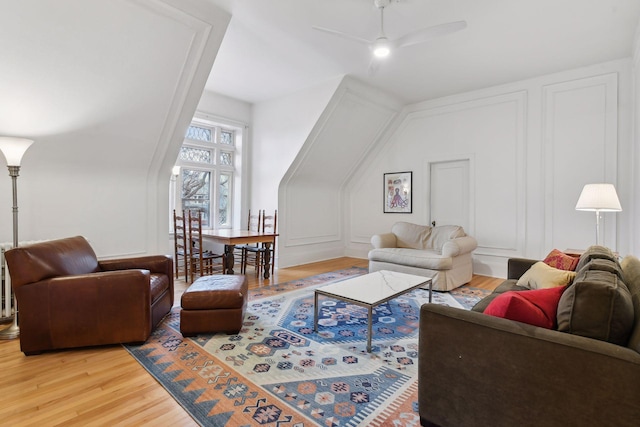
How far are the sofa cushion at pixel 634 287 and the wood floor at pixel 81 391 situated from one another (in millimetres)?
1946

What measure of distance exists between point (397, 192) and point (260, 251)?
9.36 ft

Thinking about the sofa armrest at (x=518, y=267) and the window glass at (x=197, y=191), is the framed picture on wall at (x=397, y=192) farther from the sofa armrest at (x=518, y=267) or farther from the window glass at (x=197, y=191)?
the window glass at (x=197, y=191)

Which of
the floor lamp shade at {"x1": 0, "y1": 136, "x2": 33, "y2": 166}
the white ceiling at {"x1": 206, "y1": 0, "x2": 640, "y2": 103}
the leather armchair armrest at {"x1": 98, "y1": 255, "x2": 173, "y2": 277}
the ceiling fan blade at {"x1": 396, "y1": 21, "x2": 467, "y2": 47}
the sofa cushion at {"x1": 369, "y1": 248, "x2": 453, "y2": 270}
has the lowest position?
the sofa cushion at {"x1": 369, "y1": 248, "x2": 453, "y2": 270}

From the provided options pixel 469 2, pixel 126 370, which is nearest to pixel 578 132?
pixel 469 2

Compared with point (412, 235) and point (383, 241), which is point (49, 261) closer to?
point (383, 241)

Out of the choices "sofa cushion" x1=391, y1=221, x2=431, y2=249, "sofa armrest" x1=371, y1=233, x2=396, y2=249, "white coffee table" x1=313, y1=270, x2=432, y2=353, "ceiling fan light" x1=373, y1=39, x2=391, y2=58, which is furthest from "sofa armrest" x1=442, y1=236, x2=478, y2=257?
"ceiling fan light" x1=373, y1=39, x2=391, y2=58

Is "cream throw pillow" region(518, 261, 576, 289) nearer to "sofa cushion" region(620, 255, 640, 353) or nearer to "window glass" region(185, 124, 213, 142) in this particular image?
"sofa cushion" region(620, 255, 640, 353)

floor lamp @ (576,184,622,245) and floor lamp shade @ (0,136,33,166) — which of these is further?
floor lamp @ (576,184,622,245)

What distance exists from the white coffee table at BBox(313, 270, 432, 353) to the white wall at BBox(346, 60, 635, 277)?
2.51 m

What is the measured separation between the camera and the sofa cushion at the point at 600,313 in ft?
3.95

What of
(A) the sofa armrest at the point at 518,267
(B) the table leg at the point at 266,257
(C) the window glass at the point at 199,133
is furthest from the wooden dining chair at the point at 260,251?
(A) the sofa armrest at the point at 518,267

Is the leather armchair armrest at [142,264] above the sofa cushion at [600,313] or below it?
below

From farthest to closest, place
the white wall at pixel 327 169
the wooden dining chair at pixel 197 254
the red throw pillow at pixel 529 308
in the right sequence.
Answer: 1. the white wall at pixel 327 169
2. the wooden dining chair at pixel 197 254
3. the red throw pillow at pixel 529 308

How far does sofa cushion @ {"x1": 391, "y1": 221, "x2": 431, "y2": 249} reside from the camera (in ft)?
16.6
